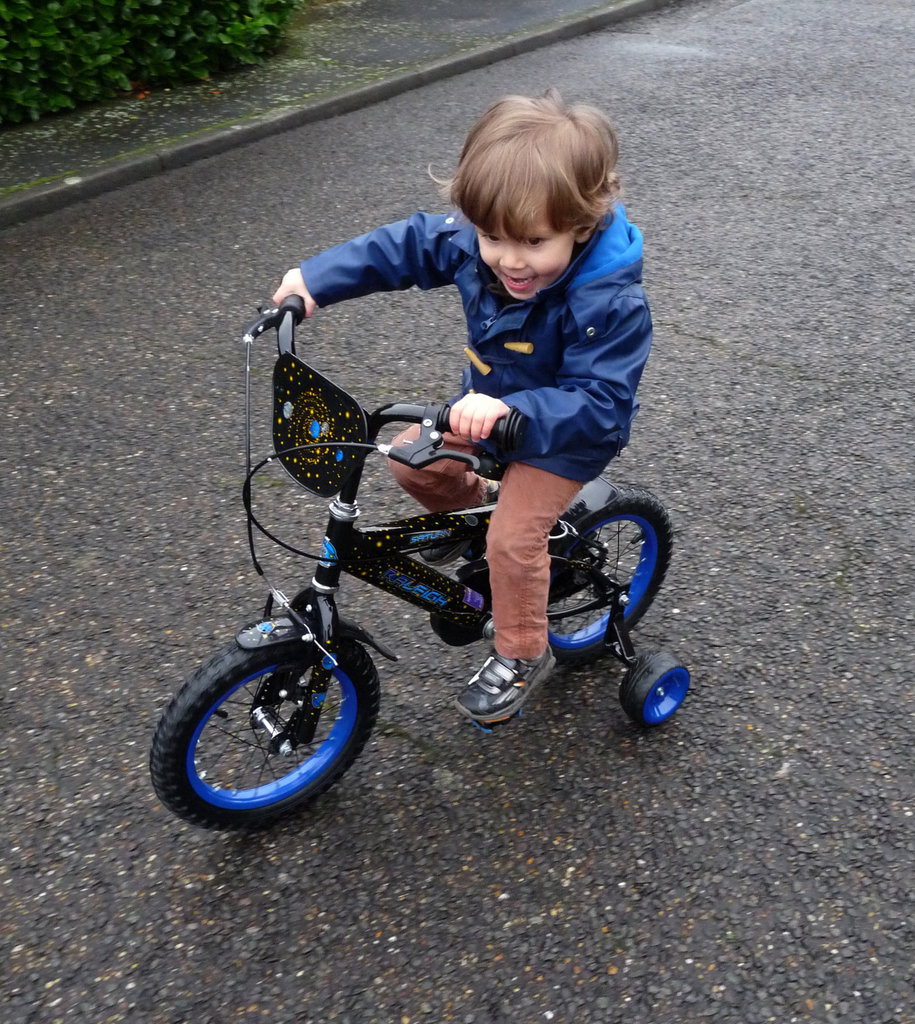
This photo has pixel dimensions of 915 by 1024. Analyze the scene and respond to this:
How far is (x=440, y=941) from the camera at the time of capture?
7.98ft

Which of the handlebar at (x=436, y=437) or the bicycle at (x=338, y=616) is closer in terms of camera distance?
the handlebar at (x=436, y=437)

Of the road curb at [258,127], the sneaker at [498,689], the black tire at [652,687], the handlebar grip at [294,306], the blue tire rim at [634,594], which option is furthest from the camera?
the road curb at [258,127]

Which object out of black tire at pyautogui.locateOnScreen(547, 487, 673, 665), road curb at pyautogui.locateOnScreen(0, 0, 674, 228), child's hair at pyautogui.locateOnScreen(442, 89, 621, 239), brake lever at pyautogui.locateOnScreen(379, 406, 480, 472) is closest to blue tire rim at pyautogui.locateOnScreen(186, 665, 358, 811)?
black tire at pyautogui.locateOnScreen(547, 487, 673, 665)

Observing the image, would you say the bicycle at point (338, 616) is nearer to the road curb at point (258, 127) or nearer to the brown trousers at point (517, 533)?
the brown trousers at point (517, 533)

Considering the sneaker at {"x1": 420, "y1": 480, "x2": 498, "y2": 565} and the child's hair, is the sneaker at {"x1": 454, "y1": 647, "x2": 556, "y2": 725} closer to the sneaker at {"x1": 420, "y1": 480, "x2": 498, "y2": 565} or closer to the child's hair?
the sneaker at {"x1": 420, "y1": 480, "x2": 498, "y2": 565}

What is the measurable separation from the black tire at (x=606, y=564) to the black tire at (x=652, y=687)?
24cm

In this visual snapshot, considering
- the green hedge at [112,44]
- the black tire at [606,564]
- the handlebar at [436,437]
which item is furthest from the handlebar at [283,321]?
the green hedge at [112,44]

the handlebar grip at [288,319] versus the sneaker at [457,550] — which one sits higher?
the handlebar grip at [288,319]

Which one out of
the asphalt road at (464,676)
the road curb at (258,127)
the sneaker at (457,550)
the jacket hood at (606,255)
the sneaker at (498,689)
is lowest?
the road curb at (258,127)

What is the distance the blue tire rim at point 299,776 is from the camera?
256 centimetres

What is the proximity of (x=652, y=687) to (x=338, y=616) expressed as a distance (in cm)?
87

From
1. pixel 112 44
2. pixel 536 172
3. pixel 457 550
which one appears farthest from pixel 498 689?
pixel 112 44

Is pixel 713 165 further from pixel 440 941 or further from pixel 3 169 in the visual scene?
pixel 440 941

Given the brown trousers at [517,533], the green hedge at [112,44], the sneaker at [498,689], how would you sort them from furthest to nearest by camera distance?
the green hedge at [112,44], the sneaker at [498,689], the brown trousers at [517,533]
